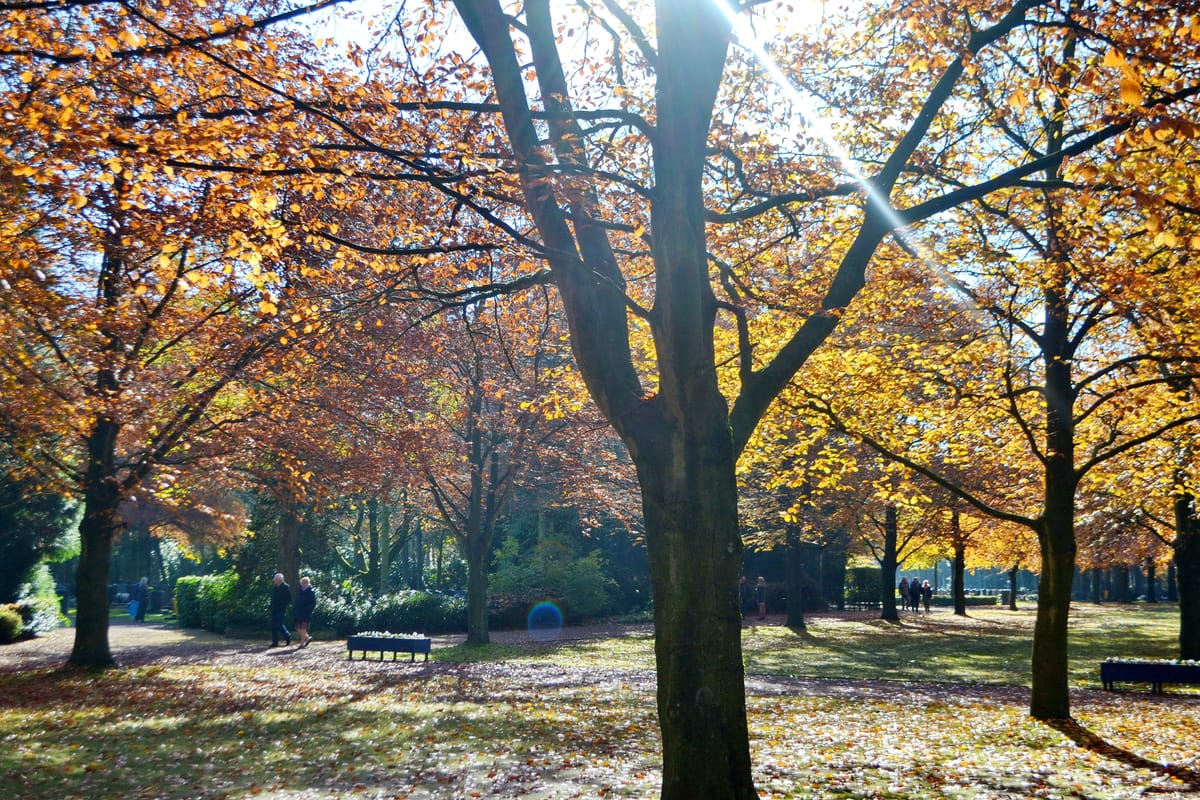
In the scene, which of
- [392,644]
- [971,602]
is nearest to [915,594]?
[971,602]

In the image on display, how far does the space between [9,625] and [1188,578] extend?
27.8 meters

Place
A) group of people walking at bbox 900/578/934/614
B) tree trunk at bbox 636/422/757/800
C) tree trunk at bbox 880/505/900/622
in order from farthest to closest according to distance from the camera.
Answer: group of people walking at bbox 900/578/934/614
tree trunk at bbox 880/505/900/622
tree trunk at bbox 636/422/757/800

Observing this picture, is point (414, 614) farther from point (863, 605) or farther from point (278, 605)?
point (863, 605)

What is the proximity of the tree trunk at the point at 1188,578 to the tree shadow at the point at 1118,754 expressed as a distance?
10.2 m

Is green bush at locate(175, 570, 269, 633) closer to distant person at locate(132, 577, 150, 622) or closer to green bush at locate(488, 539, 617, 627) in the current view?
distant person at locate(132, 577, 150, 622)

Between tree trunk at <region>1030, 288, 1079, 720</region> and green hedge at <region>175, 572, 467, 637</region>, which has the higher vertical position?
tree trunk at <region>1030, 288, 1079, 720</region>

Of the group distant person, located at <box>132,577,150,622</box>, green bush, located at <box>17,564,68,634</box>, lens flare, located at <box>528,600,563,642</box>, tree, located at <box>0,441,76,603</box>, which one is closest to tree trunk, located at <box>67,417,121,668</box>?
tree, located at <box>0,441,76,603</box>

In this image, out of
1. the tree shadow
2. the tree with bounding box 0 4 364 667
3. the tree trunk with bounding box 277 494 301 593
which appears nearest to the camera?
the tree with bounding box 0 4 364 667

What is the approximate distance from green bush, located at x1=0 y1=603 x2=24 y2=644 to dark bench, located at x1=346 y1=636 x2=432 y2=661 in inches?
362

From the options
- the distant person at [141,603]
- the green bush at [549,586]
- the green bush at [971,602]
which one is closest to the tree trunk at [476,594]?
the green bush at [549,586]

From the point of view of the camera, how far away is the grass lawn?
7.98 metres

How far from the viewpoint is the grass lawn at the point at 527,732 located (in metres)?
7.98

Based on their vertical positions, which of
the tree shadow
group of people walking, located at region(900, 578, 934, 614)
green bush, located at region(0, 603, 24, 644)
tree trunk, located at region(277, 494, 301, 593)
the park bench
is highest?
tree trunk, located at region(277, 494, 301, 593)

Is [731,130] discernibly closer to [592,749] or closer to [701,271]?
[701,271]
